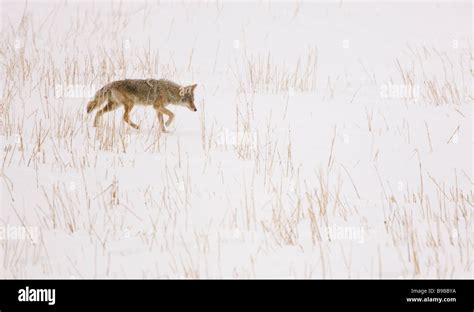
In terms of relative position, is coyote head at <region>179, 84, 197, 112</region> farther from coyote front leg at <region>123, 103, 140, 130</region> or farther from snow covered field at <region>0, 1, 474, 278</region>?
coyote front leg at <region>123, 103, 140, 130</region>

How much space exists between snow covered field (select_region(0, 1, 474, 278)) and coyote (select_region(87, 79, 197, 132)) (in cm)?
23

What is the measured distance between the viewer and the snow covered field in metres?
5.21

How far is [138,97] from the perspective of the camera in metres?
8.73

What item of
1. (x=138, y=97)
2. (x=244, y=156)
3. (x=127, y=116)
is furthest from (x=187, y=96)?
(x=244, y=156)

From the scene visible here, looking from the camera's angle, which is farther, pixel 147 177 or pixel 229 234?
pixel 147 177

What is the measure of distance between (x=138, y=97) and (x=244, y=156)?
7.17 feet

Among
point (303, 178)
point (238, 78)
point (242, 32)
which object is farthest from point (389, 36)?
point (303, 178)

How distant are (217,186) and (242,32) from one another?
7067 millimetres

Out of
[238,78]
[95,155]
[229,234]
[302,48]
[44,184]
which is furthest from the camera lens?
[302,48]

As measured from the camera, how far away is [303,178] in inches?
265

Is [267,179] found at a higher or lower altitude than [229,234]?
higher

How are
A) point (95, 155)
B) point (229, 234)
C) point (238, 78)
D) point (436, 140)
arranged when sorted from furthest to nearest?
point (238, 78), point (436, 140), point (95, 155), point (229, 234)
